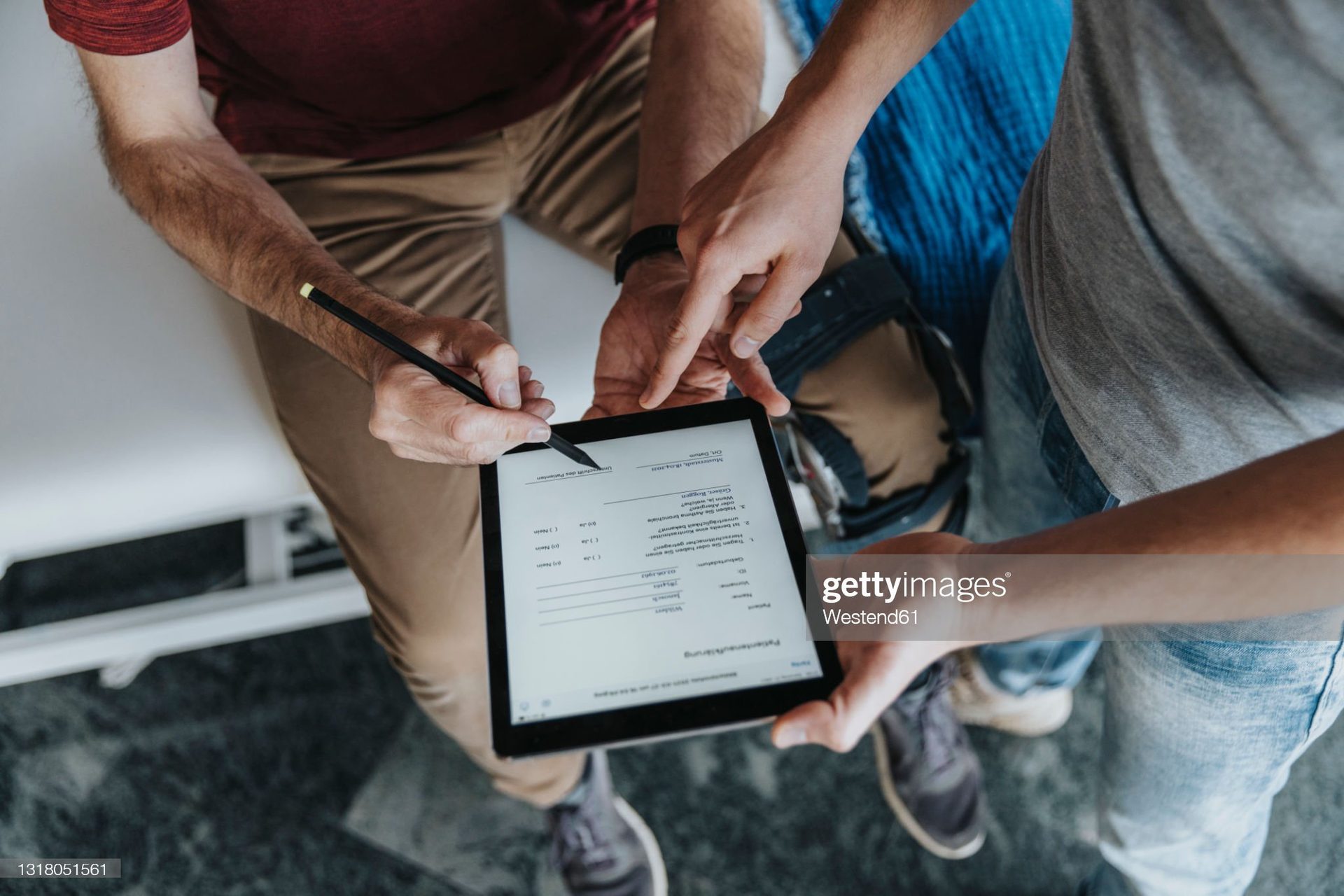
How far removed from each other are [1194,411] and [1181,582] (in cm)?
18

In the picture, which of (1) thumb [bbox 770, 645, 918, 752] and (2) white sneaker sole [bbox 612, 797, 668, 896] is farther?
(2) white sneaker sole [bbox 612, 797, 668, 896]

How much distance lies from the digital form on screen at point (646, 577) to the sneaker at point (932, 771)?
623 millimetres

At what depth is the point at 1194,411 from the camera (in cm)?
64

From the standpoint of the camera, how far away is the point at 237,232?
2.94 feet

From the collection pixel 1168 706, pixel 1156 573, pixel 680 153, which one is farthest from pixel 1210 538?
pixel 680 153

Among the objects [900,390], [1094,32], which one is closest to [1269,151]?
[1094,32]

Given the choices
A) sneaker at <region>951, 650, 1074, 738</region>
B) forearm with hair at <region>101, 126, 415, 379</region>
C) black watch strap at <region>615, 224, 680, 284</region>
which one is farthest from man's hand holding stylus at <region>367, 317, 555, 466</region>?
sneaker at <region>951, 650, 1074, 738</region>

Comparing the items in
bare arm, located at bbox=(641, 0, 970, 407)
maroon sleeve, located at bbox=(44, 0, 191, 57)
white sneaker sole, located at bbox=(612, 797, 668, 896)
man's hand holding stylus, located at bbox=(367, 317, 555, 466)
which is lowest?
white sneaker sole, located at bbox=(612, 797, 668, 896)

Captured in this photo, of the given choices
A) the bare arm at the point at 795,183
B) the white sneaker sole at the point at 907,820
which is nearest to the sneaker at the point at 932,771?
the white sneaker sole at the point at 907,820

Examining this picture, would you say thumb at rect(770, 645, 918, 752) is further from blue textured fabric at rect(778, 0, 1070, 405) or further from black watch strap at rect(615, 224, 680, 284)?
blue textured fabric at rect(778, 0, 1070, 405)

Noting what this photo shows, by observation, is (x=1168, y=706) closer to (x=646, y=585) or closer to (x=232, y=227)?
(x=646, y=585)

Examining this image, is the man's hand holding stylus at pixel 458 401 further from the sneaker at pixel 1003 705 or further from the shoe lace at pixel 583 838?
the sneaker at pixel 1003 705

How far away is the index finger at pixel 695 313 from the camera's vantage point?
751 millimetres

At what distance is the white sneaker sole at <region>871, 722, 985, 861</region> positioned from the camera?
3.92ft
